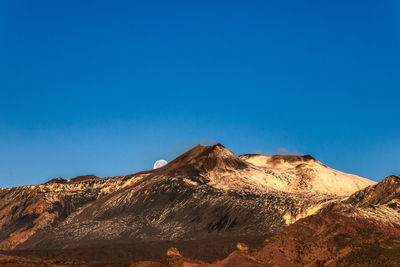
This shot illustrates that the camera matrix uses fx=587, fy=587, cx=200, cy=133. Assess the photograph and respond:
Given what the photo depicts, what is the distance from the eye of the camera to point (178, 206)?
424 feet

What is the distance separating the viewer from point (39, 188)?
163 meters

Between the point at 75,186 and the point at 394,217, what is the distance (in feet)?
363

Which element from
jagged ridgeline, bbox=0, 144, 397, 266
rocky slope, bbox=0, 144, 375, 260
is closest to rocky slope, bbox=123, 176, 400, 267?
jagged ridgeline, bbox=0, 144, 397, 266

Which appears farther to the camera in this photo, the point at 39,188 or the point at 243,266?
the point at 39,188

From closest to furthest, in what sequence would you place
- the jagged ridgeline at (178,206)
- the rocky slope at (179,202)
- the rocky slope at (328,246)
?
the rocky slope at (328,246)
the jagged ridgeline at (178,206)
the rocky slope at (179,202)

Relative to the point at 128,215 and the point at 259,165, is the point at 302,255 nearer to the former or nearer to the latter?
the point at 128,215

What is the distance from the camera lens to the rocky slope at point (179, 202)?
11675cm

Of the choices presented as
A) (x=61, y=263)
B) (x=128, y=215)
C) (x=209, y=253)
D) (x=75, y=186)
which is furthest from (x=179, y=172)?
(x=61, y=263)

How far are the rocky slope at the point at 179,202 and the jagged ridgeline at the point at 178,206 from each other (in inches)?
8.4

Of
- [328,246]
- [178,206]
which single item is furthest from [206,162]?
[328,246]

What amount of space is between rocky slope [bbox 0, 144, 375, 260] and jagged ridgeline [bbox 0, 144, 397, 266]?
8.4 inches

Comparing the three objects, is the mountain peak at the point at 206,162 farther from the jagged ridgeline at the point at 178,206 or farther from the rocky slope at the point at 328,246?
the rocky slope at the point at 328,246

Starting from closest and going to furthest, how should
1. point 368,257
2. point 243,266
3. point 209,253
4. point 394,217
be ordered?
point 243,266, point 368,257, point 394,217, point 209,253

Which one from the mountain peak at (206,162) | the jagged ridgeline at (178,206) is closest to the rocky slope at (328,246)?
the jagged ridgeline at (178,206)
